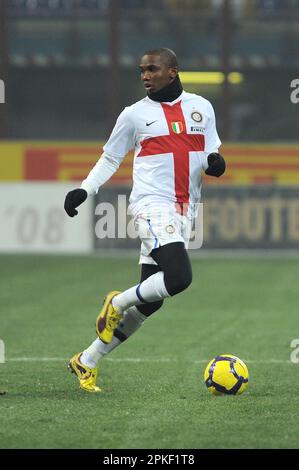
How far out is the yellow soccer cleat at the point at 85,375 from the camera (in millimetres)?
7387

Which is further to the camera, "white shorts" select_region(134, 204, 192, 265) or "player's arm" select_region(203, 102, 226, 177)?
"player's arm" select_region(203, 102, 226, 177)

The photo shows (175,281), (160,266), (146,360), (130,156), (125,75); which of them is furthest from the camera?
(125,75)

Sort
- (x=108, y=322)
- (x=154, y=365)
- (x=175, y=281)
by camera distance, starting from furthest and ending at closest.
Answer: (x=154, y=365) < (x=108, y=322) < (x=175, y=281)

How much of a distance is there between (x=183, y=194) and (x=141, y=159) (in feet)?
1.11

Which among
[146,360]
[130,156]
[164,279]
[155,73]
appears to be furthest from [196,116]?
[130,156]

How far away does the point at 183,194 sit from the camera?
7.46 meters

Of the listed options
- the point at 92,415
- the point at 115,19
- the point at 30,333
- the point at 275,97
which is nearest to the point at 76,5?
the point at 115,19

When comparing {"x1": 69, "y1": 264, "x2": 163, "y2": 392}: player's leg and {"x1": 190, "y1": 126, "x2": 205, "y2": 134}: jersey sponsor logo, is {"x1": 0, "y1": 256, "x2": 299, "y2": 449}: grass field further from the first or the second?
{"x1": 190, "y1": 126, "x2": 205, "y2": 134}: jersey sponsor logo

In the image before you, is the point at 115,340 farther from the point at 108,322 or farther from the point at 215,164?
the point at 215,164

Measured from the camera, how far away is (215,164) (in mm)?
7488

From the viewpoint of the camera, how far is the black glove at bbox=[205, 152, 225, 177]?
748 cm

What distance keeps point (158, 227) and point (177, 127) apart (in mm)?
660

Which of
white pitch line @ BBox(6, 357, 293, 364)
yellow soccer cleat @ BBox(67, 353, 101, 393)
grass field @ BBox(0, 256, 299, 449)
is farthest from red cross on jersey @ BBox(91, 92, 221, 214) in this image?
white pitch line @ BBox(6, 357, 293, 364)

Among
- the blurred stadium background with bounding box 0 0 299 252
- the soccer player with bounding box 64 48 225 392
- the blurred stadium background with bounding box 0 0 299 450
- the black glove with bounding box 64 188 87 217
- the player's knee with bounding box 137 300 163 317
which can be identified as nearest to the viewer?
the black glove with bounding box 64 188 87 217
